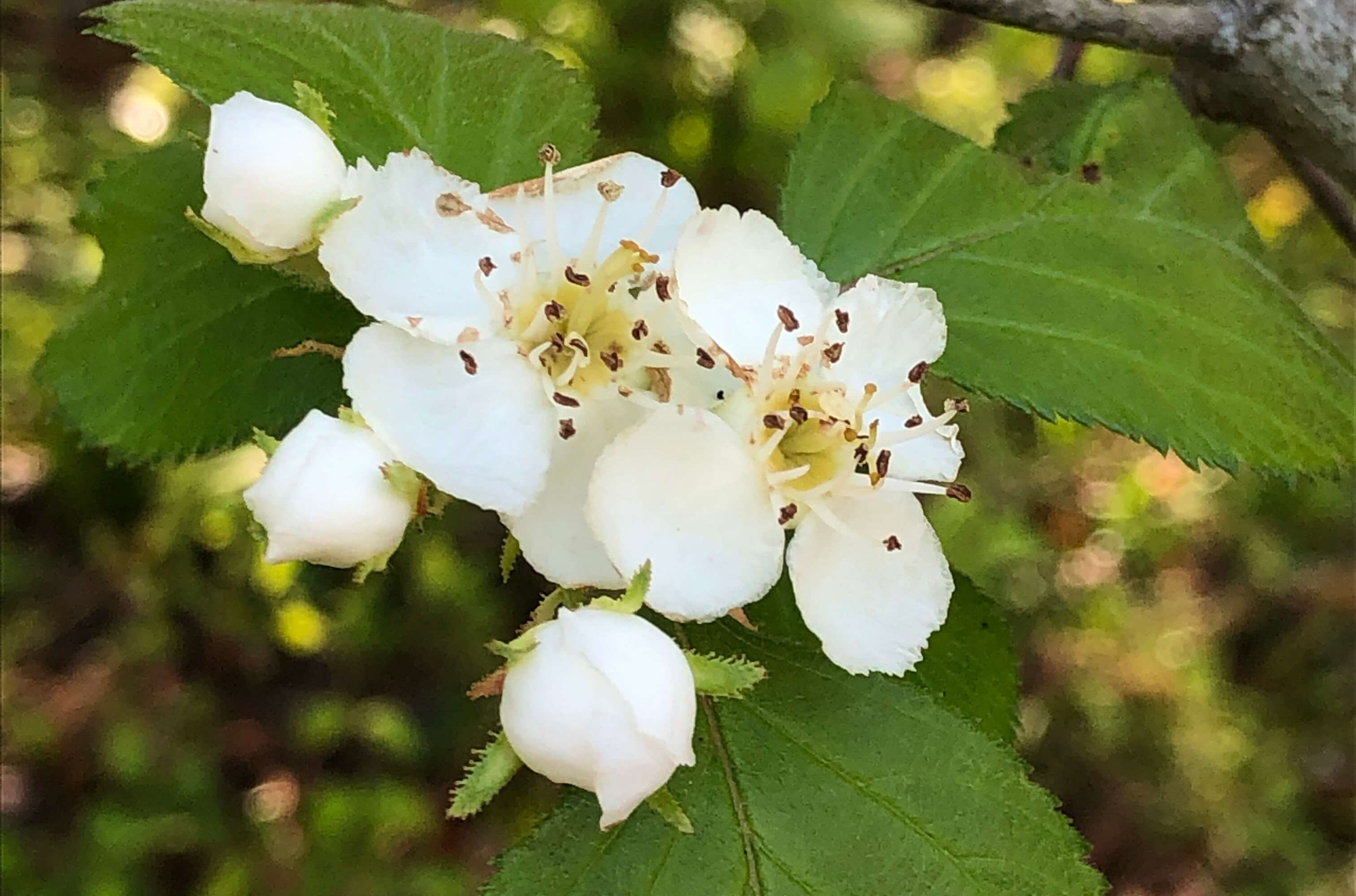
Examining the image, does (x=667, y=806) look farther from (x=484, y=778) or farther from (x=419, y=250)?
(x=419, y=250)

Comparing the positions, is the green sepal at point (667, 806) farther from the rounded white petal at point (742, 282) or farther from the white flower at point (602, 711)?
the rounded white petal at point (742, 282)

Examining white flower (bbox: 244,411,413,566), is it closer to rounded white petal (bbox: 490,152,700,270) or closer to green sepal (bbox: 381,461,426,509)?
green sepal (bbox: 381,461,426,509)

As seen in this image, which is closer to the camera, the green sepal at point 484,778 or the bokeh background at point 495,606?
the green sepal at point 484,778

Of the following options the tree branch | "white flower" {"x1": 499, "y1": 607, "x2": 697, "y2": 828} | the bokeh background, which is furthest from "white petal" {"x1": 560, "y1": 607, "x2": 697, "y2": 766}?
the bokeh background

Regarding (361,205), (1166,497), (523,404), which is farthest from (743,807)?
(1166,497)

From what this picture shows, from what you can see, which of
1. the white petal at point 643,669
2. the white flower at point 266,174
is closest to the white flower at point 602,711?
the white petal at point 643,669

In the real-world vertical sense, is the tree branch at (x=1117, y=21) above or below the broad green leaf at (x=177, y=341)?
above

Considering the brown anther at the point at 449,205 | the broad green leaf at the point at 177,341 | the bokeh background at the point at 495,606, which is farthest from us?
the bokeh background at the point at 495,606
